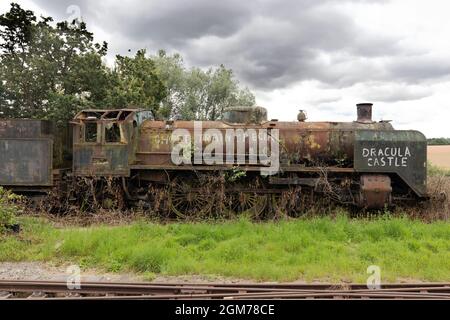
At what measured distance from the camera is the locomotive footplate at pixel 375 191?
9.91m

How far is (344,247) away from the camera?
7355 mm

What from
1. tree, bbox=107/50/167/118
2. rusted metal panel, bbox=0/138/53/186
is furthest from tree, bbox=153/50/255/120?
rusted metal panel, bbox=0/138/53/186

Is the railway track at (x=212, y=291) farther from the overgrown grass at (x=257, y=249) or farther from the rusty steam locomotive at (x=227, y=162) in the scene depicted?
the rusty steam locomotive at (x=227, y=162)

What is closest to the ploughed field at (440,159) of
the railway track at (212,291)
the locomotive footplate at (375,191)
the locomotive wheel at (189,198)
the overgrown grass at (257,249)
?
the locomotive footplate at (375,191)

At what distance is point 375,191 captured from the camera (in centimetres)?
991

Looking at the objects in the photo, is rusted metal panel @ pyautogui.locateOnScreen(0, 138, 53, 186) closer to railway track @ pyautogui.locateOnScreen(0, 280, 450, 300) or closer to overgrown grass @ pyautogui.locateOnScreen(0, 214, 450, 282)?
overgrown grass @ pyautogui.locateOnScreen(0, 214, 450, 282)

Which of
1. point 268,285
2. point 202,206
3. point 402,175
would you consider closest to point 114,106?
point 202,206

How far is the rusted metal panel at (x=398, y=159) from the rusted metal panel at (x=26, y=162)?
860cm

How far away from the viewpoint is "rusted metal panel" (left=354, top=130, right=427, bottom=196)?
10148mm

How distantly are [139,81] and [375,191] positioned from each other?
14.8 m

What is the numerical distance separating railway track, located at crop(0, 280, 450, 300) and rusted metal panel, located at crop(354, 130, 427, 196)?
5026 mm
